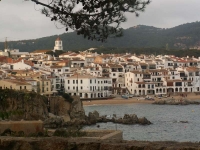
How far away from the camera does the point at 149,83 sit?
76938 millimetres

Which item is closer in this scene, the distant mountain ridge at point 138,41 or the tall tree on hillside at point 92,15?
the tall tree on hillside at point 92,15

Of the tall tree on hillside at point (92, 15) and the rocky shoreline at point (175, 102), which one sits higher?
the tall tree on hillside at point (92, 15)

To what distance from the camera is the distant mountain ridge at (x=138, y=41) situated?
15962 centimetres

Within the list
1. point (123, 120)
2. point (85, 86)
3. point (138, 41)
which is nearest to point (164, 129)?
point (123, 120)

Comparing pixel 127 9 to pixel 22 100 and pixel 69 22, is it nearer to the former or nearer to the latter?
pixel 69 22

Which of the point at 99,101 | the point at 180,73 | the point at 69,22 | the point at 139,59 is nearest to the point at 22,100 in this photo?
the point at 69,22

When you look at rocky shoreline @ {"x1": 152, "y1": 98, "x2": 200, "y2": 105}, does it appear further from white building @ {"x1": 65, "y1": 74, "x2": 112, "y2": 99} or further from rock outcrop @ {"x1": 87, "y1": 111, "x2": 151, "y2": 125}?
rock outcrop @ {"x1": 87, "y1": 111, "x2": 151, "y2": 125}

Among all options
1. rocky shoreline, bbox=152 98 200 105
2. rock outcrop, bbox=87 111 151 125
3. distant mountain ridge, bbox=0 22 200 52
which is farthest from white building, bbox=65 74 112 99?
distant mountain ridge, bbox=0 22 200 52

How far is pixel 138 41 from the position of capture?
17225 cm

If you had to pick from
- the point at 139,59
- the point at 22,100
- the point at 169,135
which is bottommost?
the point at 169,135

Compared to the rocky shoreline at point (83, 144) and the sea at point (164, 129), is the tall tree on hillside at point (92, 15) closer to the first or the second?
the rocky shoreline at point (83, 144)

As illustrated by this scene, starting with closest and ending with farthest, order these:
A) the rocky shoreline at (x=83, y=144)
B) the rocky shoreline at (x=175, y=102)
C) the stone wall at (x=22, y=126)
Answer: the rocky shoreline at (x=83, y=144), the stone wall at (x=22, y=126), the rocky shoreline at (x=175, y=102)

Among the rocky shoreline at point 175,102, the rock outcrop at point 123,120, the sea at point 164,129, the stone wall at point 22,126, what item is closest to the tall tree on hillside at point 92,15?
the stone wall at point 22,126

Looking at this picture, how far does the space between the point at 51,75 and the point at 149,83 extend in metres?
16.1
